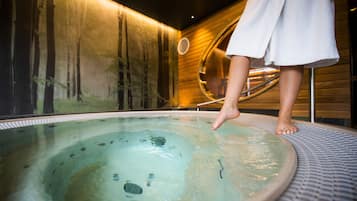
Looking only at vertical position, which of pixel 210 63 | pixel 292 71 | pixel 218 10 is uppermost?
pixel 218 10

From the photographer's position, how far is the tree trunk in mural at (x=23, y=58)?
2.77 metres

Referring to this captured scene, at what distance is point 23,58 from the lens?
9.29ft

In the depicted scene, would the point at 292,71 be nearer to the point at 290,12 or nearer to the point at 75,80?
the point at 290,12

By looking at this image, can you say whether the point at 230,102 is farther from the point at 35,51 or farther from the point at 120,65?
the point at 120,65

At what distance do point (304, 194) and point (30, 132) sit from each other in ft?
5.88

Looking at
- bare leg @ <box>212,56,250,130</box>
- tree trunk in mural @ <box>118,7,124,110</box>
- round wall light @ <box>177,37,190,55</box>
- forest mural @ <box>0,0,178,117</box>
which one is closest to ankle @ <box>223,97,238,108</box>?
bare leg @ <box>212,56,250,130</box>

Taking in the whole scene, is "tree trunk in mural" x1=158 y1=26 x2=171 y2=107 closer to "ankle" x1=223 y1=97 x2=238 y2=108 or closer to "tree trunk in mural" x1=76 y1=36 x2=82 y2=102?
"tree trunk in mural" x1=76 y1=36 x2=82 y2=102

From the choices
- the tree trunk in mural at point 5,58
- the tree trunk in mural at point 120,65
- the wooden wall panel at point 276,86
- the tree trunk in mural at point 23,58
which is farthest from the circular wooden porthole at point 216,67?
the tree trunk in mural at point 5,58

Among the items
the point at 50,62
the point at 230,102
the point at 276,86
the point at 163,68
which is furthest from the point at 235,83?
the point at 163,68

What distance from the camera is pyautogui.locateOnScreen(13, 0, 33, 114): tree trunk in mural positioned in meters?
2.77

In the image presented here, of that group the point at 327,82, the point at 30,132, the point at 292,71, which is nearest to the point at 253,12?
the point at 292,71

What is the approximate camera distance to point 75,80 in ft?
11.3

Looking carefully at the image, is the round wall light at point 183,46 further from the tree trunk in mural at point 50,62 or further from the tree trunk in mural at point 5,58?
the tree trunk in mural at point 5,58

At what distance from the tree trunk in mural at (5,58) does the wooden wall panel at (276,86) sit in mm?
3676
